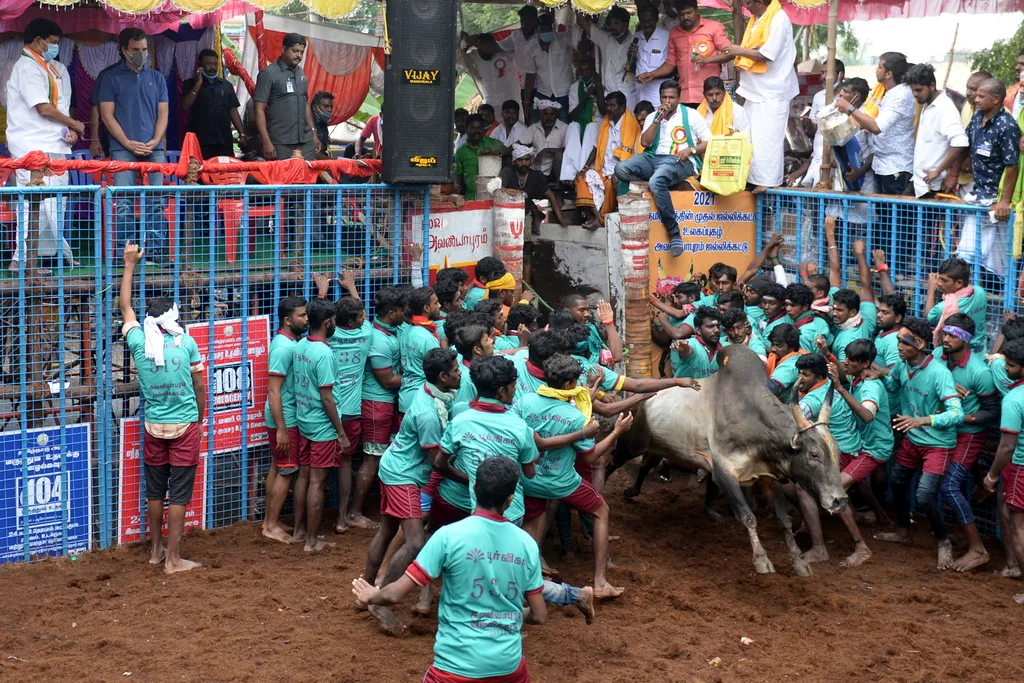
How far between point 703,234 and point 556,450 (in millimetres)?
5440

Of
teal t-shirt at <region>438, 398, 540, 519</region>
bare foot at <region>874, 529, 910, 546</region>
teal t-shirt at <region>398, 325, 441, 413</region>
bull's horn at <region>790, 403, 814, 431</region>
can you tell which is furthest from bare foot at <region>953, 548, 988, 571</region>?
teal t-shirt at <region>398, 325, 441, 413</region>

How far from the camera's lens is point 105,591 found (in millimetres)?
8750

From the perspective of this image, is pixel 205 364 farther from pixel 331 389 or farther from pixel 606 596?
pixel 606 596

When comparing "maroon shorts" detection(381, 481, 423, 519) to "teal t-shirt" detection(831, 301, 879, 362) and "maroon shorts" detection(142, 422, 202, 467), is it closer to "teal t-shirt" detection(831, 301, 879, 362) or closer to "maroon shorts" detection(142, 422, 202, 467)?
"maroon shorts" detection(142, 422, 202, 467)

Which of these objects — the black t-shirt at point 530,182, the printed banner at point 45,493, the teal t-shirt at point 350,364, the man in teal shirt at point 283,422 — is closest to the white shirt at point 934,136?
the black t-shirt at point 530,182

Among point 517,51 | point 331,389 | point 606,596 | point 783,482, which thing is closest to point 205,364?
point 331,389

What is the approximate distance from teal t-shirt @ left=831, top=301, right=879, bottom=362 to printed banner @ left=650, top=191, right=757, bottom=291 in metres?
2.47

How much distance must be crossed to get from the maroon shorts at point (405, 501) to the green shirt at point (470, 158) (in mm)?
6772

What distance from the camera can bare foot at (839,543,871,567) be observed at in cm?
946

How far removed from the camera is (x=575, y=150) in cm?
1452

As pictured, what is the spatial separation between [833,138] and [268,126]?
591 cm

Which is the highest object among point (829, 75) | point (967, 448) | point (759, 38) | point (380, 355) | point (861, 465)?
point (759, 38)

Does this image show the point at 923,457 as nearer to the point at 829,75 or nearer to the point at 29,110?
the point at 829,75

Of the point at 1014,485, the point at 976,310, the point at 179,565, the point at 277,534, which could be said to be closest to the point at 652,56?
the point at 976,310
